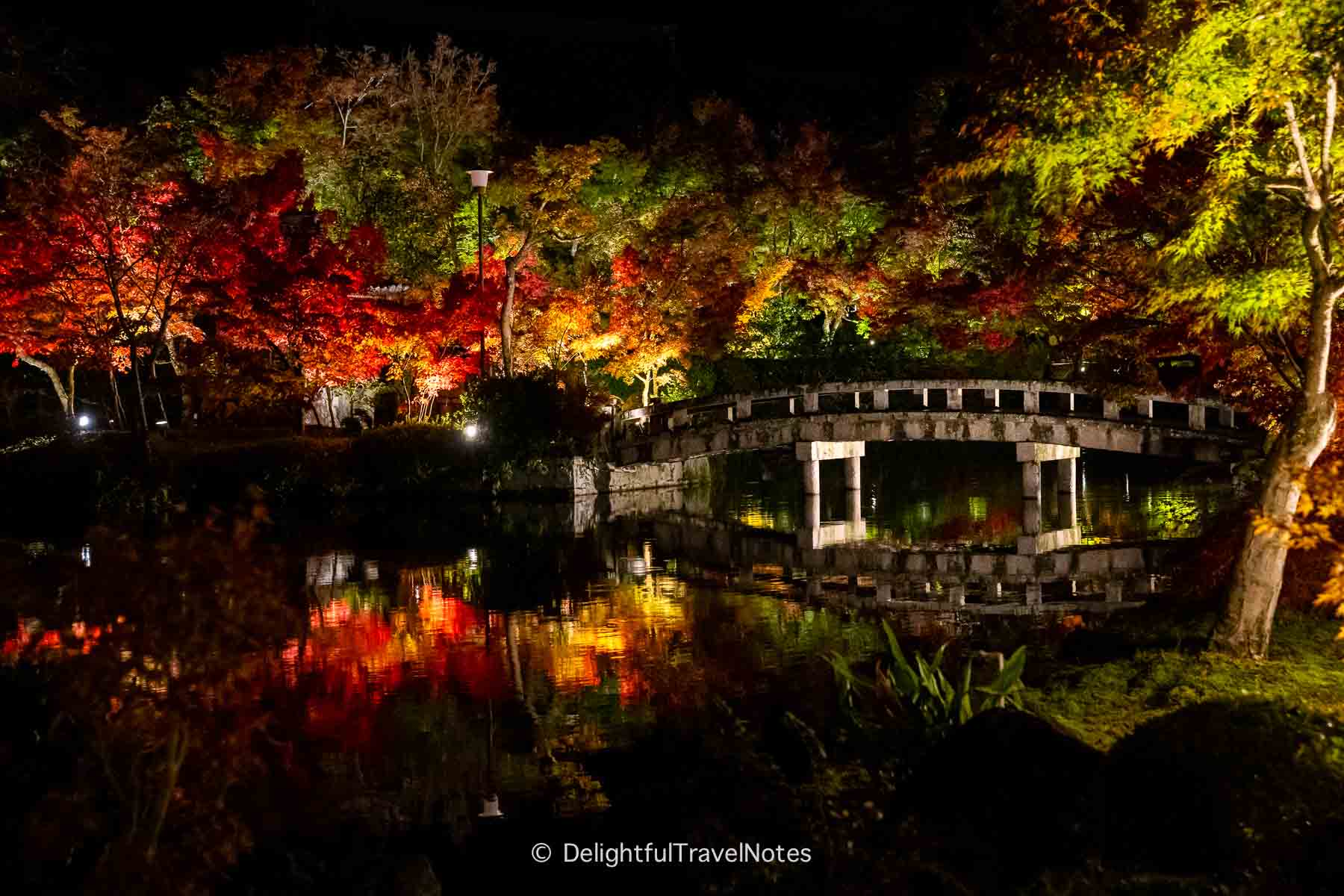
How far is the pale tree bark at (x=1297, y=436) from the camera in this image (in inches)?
357

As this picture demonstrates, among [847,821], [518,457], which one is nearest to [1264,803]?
[847,821]

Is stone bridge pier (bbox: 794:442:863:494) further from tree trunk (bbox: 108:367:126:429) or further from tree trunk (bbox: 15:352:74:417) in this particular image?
tree trunk (bbox: 15:352:74:417)

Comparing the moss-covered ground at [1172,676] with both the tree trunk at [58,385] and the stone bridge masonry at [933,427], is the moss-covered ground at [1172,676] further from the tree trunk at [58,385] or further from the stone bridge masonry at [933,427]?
the tree trunk at [58,385]

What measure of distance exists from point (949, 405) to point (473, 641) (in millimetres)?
15204

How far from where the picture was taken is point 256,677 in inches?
428

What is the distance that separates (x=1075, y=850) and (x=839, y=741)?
8.86 feet

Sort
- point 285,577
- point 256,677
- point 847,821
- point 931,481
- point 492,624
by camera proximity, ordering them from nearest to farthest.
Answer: point 847,821 < point 256,677 < point 492,624 < point 285,577 < point 931,481

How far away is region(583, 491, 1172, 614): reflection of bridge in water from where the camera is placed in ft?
51.6

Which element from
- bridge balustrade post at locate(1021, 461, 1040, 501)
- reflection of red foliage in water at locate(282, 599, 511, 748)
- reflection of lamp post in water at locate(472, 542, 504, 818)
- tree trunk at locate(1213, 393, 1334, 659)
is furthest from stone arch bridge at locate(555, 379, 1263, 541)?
reflection of lamp post in water at locate(472, 542, 504, 818)

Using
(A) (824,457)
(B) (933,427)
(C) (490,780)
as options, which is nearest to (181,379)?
(A) (824,457)

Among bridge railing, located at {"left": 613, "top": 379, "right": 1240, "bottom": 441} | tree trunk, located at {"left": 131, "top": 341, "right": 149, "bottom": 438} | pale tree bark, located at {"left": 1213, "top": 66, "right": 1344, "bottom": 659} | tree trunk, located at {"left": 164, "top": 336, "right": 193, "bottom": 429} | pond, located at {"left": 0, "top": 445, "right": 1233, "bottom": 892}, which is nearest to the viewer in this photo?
pond, located at {"left": 0, "top": 445, "right": 1233, "bottom": 892}

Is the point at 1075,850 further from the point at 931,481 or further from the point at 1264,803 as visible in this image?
the point at 931,481

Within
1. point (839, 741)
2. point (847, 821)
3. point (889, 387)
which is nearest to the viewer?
point (847, 821)

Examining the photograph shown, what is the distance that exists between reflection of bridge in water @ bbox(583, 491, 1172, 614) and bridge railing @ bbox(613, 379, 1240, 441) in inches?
93.0
